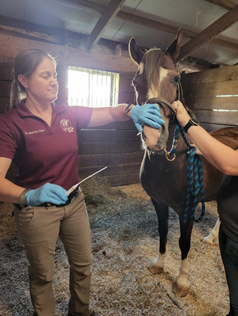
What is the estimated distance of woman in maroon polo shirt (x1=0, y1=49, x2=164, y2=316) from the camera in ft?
3.01

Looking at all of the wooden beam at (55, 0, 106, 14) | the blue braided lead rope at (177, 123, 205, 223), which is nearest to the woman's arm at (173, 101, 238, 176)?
the blue braided lead rope at (177, 123, 205, 223)

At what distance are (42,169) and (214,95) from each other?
340 cm

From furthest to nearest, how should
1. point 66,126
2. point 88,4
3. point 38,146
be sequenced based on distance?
point 88,4 → point 66,126 → point 38,146

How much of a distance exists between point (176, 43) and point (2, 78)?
8.41 feet

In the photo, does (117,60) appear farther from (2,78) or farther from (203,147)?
(203,147)

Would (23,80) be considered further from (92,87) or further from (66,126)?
(92,87)

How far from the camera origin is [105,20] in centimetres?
243

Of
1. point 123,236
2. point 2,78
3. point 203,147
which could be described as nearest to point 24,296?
point 123,236

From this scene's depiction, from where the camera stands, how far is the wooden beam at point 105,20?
7.12 ft

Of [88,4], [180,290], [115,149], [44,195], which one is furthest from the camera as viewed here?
[115,149]

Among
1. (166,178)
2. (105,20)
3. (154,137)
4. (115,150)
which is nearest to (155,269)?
(166,178)

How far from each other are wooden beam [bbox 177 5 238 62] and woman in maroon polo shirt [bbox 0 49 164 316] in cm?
234

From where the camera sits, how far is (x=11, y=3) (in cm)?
236

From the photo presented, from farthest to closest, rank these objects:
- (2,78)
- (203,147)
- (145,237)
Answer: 1. (2,78)
2. (145,237)
3. (203,147)
